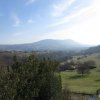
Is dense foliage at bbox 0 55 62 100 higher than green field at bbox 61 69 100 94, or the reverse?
dense foliage at bbox 0 55 62 100

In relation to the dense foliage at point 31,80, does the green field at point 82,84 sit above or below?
below

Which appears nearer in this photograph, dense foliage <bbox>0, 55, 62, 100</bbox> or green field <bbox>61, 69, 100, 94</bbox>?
dense foliage <bbox>0, 55, 62, 100</bbox>

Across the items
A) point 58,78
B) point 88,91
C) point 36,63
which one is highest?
point 36,63

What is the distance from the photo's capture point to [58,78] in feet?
113

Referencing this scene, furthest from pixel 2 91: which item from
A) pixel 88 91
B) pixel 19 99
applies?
pixel 88 91

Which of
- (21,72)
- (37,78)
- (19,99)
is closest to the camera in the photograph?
(19,99)

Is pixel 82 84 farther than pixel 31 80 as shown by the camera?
Yes

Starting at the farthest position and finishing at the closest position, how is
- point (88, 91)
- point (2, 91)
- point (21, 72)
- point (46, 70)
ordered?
point (88, 91), point (46, 70), point (21, 72), point (2, 91)

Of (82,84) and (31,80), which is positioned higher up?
(31,80)

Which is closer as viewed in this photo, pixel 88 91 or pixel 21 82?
pixel 21 82

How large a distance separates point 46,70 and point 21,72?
231 inches

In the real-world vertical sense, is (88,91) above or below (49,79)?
below

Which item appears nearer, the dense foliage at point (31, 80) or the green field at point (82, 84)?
the dense foliage at point (31, 80)

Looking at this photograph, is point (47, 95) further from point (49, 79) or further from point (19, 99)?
point (19, 99)
